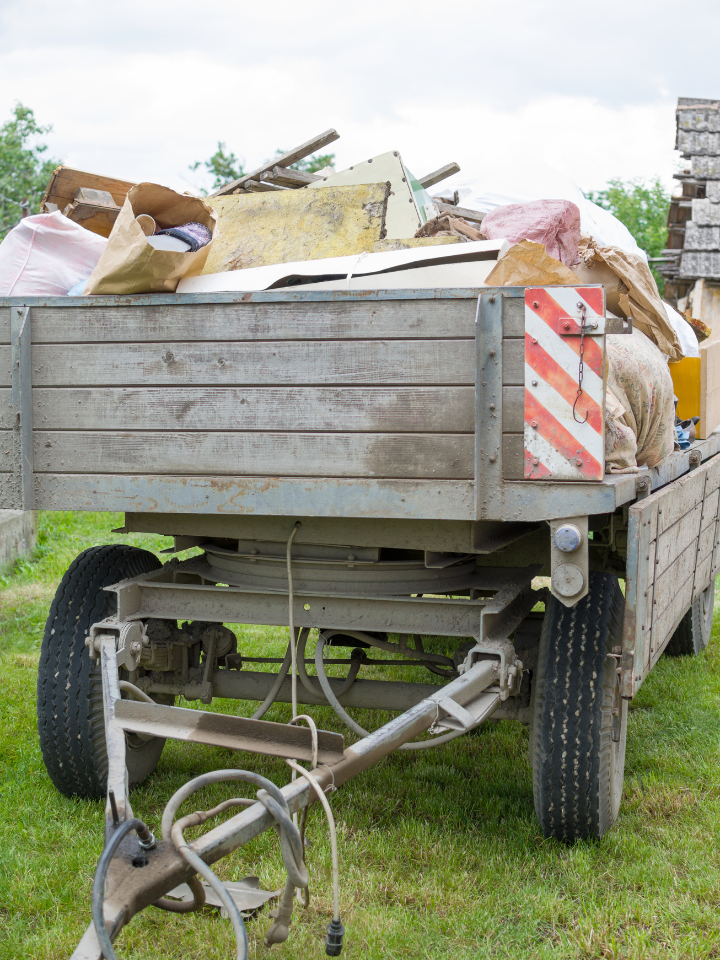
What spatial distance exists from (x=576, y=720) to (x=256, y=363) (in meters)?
1.46

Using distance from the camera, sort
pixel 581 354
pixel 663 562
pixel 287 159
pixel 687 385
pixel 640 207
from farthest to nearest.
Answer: pixel 640 207, pixel 287 159, pixel 687 385, pixel 663 562, pixel 581 354

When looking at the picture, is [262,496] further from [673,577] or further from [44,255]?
[673,577]

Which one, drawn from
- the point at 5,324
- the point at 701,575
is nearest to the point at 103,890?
the point at 5,324

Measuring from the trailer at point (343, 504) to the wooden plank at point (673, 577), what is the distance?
0.07 ft

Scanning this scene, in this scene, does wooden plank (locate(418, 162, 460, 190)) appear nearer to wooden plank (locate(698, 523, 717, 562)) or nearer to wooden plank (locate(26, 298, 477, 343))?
wooden plank (locate(698, 523, 717, 562))

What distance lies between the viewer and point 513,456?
270 centimetres

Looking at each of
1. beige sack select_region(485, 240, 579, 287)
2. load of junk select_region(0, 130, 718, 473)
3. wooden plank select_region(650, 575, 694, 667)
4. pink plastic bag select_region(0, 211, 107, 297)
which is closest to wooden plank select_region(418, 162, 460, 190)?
load of junk select_region(0, 130, 718, 473)

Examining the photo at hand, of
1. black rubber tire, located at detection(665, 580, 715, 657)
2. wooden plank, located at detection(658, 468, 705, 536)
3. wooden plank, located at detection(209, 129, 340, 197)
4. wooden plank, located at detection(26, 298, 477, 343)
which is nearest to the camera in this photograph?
wooden plank, located at detection(26, 298, 477, 343)

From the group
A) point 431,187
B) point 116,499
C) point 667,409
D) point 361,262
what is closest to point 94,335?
point 116,499

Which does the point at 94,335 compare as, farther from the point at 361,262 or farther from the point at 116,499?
the point at 361,262

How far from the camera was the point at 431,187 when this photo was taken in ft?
20.4

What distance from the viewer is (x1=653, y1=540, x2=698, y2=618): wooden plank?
3.18 meters

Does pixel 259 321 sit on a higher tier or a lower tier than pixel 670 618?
higher

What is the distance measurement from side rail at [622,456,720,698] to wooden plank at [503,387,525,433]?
44cm
